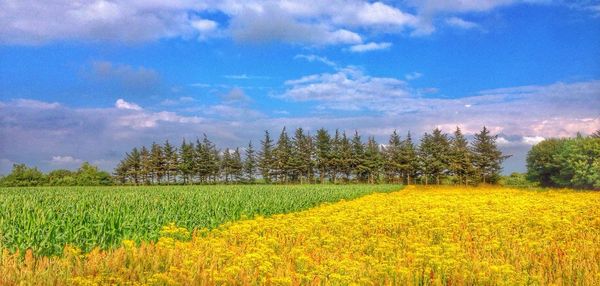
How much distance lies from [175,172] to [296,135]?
90.2 feet

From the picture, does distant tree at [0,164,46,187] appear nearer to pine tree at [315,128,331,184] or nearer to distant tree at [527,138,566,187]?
pine tree at [315,128,331,184]

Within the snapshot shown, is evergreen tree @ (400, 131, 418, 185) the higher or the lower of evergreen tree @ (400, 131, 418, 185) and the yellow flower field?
the higher

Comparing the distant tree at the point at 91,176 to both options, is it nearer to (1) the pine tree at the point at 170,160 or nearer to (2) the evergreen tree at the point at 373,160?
(1) the pine tree at the point at 170,160

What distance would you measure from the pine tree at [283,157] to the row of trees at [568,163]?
45.9 m

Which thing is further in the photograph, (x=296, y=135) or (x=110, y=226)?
(x=296, y=135)

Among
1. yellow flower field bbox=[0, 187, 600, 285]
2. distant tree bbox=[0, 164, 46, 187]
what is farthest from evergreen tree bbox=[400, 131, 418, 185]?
yellow flower field bbox=[0, 187, 600, 285]

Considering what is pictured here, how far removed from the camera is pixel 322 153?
326 feet

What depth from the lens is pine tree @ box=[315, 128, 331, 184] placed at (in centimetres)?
9856

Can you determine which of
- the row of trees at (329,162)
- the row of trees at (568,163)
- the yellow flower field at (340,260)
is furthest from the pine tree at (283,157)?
the yellow flower field at (340,260)

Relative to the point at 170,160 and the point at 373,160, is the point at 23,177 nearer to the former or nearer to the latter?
the point at 170,160

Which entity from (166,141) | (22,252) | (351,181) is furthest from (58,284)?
(166,141)

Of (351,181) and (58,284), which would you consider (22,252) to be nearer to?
(58,284)

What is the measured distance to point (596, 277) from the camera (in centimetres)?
840

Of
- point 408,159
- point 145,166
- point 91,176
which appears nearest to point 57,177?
point 91,176
